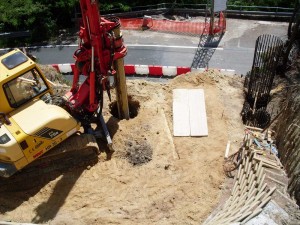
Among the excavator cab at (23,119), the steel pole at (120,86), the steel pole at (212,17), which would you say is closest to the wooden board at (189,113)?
the steel pole at (120,86)

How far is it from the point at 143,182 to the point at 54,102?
387 cm

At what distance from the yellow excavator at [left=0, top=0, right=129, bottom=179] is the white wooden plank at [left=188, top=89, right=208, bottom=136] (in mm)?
3042

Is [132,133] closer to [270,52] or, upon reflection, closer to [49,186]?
[49,186]

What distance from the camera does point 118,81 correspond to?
13.2 metres

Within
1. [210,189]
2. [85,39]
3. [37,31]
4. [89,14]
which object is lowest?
[210,189]

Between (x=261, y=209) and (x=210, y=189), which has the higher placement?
(x=261, y=209)

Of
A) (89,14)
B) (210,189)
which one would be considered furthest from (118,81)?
(210,189)

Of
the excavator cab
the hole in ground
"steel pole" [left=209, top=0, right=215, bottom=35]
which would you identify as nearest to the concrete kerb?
the hole in ground

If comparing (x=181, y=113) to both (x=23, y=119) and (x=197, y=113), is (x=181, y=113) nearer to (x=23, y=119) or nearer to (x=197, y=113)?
(x=197, y=113)

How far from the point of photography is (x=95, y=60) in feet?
39.4

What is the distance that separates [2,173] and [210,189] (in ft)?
20.3

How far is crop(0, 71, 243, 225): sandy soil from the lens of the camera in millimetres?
11273

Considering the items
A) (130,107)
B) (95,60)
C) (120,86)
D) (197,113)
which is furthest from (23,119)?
(197,113)

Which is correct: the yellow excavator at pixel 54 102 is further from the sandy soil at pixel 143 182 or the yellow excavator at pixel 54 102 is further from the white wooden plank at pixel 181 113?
the white wooden plank at pixel 181 113
